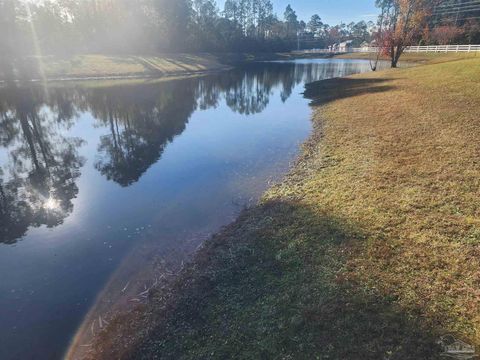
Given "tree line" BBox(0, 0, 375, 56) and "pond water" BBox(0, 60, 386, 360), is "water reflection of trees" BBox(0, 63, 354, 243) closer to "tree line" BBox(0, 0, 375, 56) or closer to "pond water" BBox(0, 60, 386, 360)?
"pond water" BBox(0, 60, 386, 360)

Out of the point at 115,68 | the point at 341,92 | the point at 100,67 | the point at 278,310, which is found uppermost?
the point at 100,67

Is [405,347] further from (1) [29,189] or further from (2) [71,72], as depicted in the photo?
(2) [71,72]

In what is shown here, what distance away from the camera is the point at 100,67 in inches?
2751

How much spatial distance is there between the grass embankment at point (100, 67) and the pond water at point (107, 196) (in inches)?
1459

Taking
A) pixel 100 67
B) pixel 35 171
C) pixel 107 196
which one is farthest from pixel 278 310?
pixel 100 67

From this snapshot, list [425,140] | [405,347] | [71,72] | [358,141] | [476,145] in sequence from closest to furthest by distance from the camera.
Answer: [405,347], [476,145], [425,140], [358,141], [71,72]

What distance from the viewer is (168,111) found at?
3350cm

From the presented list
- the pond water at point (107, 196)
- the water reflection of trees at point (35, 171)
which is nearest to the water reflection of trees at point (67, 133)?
the water reflection of trees at point (35, 171)

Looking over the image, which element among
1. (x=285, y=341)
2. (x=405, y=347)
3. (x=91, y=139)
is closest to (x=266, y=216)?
(x=285, y=341)

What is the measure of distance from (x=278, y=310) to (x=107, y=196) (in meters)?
11.0

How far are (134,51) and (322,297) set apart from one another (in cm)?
10606

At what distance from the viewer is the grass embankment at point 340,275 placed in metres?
5.93

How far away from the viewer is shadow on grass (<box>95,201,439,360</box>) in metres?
5.76

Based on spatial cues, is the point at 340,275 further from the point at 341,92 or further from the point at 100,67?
the point at 100,67
